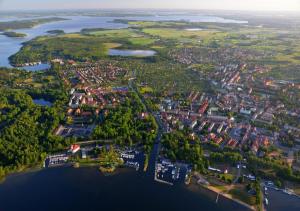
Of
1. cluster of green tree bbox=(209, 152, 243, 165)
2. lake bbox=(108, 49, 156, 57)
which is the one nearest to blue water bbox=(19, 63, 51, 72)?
lake bbox=(108, 49, 156, 57)

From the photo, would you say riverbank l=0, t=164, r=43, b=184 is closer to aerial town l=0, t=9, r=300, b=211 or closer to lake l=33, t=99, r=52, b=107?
aerial town l=0, t=9, r=300, b=211

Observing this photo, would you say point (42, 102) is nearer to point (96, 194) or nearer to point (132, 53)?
point (96, 194)

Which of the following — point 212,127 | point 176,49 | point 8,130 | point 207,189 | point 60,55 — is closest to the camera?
point 207,189

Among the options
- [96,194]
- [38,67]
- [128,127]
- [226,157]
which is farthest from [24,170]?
[38,67]

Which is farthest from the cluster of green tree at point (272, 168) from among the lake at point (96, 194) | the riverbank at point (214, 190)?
the lake at point (96, 194)

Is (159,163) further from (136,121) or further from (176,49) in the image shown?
(176,49)

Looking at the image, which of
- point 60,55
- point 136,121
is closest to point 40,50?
point 60,55
